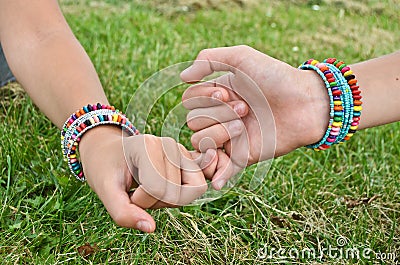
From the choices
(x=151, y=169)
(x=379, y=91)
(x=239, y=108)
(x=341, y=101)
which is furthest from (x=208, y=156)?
(x=379, y=91)

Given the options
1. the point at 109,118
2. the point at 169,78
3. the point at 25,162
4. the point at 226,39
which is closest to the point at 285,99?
→ the point at 169,78

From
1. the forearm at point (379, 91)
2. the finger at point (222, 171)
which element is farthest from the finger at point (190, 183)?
the forearm at point (379, 91)

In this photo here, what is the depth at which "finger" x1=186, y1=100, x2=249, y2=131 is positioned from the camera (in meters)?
1.37

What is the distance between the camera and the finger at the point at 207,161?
1.33 meters

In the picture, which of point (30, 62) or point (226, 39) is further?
point (226, 39)

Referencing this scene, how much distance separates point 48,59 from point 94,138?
0.29 m

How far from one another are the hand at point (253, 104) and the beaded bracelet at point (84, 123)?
0.18 meters

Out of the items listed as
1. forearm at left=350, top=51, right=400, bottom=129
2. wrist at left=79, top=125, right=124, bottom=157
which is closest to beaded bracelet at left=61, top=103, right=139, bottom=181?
wrist at left=79, top=125, right=124, bottom=157

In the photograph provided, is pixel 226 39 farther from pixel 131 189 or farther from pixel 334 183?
pixel 131 189

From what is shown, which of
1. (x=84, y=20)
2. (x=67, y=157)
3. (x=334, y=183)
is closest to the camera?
(x=67, y=157)

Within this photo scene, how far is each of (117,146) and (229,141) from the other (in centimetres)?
31

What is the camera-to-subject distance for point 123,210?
1.11 m

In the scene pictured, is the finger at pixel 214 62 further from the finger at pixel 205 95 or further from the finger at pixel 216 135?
the finger at pixel 216 135

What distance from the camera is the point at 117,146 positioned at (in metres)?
1.25
